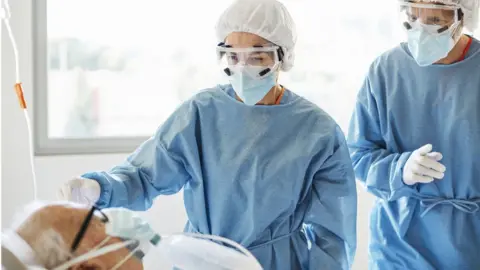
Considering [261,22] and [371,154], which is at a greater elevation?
[261,22]

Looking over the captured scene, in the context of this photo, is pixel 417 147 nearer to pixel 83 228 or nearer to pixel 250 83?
pixel 250 83

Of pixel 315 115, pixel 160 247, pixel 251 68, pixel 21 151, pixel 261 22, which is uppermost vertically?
pixel 261 22

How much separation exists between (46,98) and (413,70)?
1.36 meters

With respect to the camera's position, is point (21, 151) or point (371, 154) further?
point (21, 151)

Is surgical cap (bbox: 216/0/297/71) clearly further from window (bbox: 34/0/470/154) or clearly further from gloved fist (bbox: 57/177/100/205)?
window (bbox: 34/0/470/154)

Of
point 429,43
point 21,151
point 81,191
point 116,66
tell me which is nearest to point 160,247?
point 81,191

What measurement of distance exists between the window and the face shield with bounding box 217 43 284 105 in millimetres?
923

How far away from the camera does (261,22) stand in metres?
1.49

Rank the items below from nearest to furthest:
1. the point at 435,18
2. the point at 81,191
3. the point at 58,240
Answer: the point at 58,240 < the point at 81,191 < the point at 435,18

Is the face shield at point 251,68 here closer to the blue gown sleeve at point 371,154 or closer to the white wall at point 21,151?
the blue gown sleeve at point 371,154

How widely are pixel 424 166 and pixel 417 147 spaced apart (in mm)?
153

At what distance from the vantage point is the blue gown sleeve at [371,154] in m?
1.62

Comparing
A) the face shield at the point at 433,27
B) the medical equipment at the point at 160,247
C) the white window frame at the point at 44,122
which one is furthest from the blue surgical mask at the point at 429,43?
the white window frame at the point at 44,122

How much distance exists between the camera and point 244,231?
1466 mm
